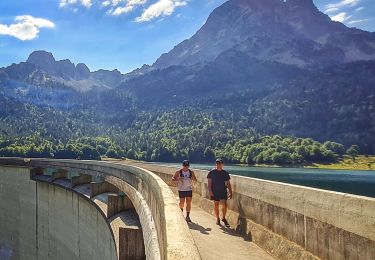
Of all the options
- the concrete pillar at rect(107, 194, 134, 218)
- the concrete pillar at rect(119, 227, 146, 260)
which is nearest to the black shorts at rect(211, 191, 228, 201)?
the concrete pillar at rect(119, 227, 146, 260)

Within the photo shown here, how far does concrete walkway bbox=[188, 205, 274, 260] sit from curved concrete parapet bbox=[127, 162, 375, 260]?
0.34 meters

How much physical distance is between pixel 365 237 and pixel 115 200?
1361 centimetres

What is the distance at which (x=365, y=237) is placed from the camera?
742 cm

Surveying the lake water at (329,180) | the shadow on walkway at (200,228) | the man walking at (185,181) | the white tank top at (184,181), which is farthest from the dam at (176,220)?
the lake water at (329,180)

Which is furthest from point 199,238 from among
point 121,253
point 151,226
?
point 151,226

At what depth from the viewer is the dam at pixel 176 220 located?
756cm

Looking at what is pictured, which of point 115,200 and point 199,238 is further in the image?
point 115,200

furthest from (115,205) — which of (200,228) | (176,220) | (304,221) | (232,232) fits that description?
(176,220)

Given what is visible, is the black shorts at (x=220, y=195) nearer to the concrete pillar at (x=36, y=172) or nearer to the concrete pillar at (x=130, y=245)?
the concrete pillar at (x=130, y=245)

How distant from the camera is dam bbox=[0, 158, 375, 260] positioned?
7562mm

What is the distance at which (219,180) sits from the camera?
15758 mm

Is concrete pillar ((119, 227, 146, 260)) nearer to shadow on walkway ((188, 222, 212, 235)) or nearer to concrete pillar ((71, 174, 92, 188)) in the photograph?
shadow on walkway ((188, 222, 212, 235))

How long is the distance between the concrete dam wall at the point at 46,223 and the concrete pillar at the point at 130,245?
811 centimetres

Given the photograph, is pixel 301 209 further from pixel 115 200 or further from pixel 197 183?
pixel 197 183
